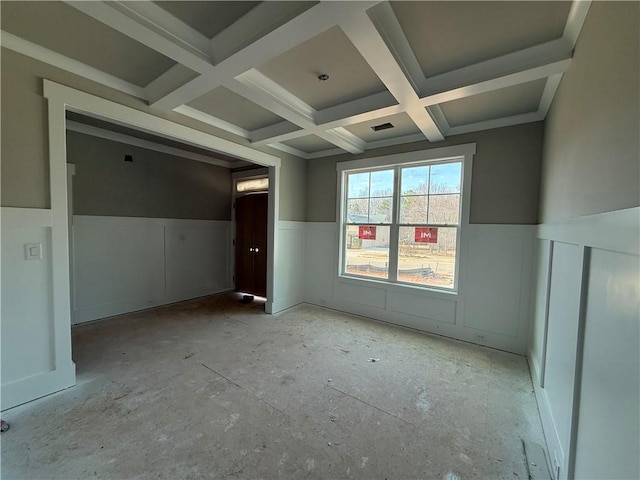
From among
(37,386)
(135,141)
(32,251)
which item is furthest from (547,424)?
(135,141)

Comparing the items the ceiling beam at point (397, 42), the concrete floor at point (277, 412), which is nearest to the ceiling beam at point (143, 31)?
the ceiling beam at point (397, 42)

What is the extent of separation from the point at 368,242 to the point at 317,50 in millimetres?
2910

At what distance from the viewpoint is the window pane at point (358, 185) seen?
4.39m

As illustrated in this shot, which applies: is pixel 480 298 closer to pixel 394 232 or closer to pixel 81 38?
pixel 394 232

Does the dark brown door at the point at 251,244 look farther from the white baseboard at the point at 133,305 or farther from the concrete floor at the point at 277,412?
the concrete floor at the point at 277,412

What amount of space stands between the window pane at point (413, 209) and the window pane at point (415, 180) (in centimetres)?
9

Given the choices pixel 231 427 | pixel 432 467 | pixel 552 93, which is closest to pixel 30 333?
pixel 231 427

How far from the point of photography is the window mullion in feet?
13.2

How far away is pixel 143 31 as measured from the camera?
167 cm

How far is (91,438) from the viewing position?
177cm

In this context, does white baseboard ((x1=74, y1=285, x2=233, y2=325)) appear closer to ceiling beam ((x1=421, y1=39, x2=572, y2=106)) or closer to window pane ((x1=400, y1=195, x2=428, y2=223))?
window pane ((x1=400, y1=195, x2=428, y2=223))

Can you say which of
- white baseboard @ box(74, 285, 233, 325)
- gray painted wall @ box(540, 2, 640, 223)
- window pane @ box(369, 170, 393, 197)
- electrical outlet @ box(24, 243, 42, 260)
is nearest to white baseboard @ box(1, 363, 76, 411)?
electrical outlet @ box(24, 243, 42, 260)

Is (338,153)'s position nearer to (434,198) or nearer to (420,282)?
(434,198)

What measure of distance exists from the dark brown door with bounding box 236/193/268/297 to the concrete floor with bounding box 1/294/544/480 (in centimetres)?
206
